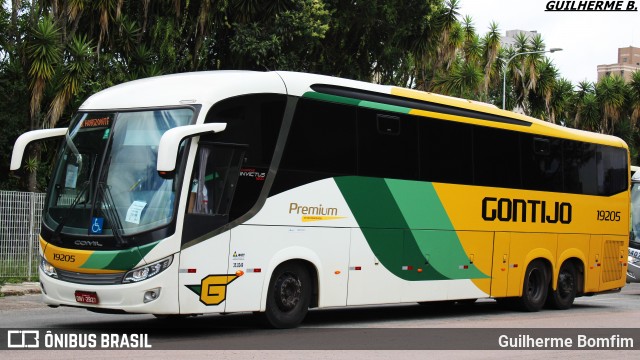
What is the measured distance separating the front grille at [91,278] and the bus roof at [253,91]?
2.21 metres

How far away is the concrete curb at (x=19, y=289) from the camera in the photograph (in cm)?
1911

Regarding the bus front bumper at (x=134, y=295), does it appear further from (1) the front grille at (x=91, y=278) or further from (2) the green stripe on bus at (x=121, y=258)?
(2) the green stripe on bus at (x=121, y=258)

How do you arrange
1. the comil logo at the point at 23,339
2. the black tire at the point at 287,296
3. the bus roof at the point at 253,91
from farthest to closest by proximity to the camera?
the black tire at the point at 287,296
the bus roof at the point at 253,91
the comil logo at the point at 23,339

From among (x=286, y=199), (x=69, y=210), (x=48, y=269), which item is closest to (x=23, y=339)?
(x=48, y=269)

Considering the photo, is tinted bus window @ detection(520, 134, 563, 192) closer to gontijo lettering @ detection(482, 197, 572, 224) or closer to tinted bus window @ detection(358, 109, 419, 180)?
gontijo lettering @ detection(482, 197, 572, 224)

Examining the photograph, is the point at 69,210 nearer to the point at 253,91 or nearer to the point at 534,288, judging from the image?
the point at 253,91

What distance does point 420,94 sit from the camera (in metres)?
16.5

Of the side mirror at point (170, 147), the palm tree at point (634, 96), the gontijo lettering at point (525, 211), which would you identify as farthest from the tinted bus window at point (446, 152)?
the palm tree at point (634, 96)

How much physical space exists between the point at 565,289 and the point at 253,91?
9.24 m

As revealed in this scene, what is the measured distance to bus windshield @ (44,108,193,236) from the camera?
40.0 ft

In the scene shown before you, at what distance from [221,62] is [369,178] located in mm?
18443

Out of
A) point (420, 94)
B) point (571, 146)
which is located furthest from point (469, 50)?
point (420, 94)

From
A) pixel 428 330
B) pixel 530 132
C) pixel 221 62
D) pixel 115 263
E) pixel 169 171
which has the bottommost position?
pixel 428 330

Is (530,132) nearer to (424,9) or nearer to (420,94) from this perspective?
(420,94)
